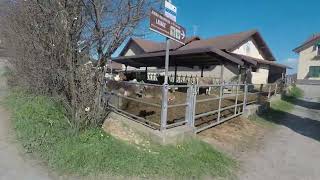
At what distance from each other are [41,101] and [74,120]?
300 cm

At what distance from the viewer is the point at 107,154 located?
4.95 metres

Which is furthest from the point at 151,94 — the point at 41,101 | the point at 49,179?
the point at 49,179

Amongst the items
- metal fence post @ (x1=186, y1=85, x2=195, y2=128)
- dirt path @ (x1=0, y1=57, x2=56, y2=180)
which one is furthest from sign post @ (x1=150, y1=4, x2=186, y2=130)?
dirt path @ (x1=0, y1=57, x2=56, y2=180)

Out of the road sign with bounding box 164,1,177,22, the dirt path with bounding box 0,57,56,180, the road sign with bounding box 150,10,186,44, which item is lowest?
the dirt path with bounding box 0,57,56,180

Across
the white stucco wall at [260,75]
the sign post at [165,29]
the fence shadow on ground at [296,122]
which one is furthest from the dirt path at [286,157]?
the white stucco wall at [260,75]

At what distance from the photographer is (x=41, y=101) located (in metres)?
8.20

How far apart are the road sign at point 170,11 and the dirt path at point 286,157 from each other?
10.7 ft

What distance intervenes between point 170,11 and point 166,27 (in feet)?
1.27

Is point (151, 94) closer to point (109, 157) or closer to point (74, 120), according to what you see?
point (74, 120)

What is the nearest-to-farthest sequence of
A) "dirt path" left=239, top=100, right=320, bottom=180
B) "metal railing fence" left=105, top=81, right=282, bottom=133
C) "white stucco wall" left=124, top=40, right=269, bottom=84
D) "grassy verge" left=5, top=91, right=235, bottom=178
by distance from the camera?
"grassy verge" left=5, top=91, right=235, bottom=178 → "dirt path" left=239, top=100, right=320, bottom=180 → "metal railing fence" left=105, top=81, right=282, bottom=133 → "white stucco wall" left=124, top=40, right=269, bottom=84

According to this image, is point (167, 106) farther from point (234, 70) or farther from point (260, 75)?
point (260, 75)

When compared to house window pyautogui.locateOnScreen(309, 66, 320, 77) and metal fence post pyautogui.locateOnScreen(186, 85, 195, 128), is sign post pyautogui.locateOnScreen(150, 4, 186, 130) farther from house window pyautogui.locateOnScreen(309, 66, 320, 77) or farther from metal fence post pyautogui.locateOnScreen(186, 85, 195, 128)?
house window pyautogui.locateOnScreen(309, 66, 320, 77)

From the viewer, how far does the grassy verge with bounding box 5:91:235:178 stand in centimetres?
466

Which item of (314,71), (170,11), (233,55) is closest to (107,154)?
(170,11)
